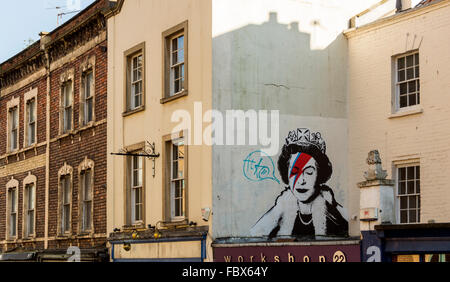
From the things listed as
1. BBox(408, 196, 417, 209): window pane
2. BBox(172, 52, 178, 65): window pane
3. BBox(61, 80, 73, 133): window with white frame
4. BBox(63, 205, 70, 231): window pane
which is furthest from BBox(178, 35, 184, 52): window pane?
BBox(63, 205, 70, 231): window pane

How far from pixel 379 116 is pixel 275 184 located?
347cm

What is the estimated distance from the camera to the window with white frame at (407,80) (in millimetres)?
19336

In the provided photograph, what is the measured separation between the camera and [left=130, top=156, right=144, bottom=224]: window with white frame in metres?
22.2

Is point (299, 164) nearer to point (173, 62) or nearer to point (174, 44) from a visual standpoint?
point (173, 62)

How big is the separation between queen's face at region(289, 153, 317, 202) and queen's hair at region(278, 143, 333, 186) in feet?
0.36

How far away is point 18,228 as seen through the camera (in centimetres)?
3089

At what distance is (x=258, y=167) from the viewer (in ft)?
63.4

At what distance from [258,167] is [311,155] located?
1.82 m

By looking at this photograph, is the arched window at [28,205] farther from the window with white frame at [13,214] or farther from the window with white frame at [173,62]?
the window with white frame at [173,62]

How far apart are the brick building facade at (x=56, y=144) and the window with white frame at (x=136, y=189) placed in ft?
5.96
